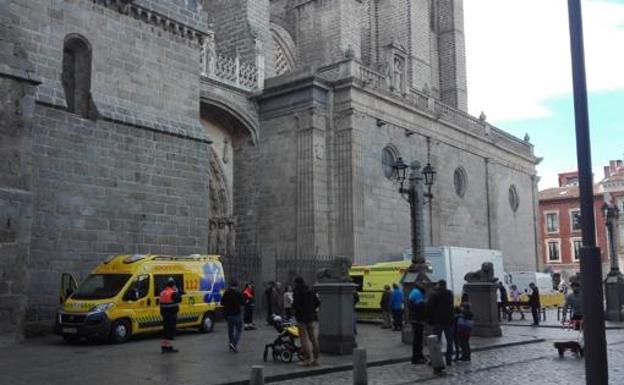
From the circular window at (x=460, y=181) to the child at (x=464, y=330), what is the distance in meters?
20.0

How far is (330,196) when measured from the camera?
2569 centimetres

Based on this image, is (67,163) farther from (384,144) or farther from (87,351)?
(384,144)

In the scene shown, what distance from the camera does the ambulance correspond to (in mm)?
14711

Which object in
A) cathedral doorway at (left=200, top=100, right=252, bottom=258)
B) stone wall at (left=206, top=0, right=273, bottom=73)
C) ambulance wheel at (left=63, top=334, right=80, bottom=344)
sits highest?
stone wall at (left=206, top=0, right=273, bottom=73)

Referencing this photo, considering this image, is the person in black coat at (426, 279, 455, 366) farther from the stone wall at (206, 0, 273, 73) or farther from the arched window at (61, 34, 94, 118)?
the stone wall at (206, 0, 273, 73)

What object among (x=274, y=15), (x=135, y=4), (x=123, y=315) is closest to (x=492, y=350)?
(x=123, y=315)

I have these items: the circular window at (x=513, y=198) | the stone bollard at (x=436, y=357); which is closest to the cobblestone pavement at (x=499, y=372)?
the stone bollard at (x=436, y=357)

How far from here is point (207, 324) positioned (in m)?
17.6

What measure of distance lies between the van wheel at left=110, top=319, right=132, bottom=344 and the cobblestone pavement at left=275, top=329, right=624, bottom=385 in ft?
19.1

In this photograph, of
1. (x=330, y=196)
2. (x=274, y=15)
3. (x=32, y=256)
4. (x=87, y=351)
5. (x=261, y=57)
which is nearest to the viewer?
(x=87, y=351)

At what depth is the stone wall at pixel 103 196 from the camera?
54.7 feet

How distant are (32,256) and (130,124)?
15.1 feet

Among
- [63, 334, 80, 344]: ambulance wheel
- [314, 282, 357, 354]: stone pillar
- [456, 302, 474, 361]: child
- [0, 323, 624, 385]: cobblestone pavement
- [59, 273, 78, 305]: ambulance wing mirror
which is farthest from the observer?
[59, 273, 78, 305]: ambulance wing mirror

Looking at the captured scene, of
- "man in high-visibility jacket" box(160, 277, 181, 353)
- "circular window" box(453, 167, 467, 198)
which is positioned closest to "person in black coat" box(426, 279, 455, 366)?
"man in high-visibility jacket" box(160, 277, 181, 353)
